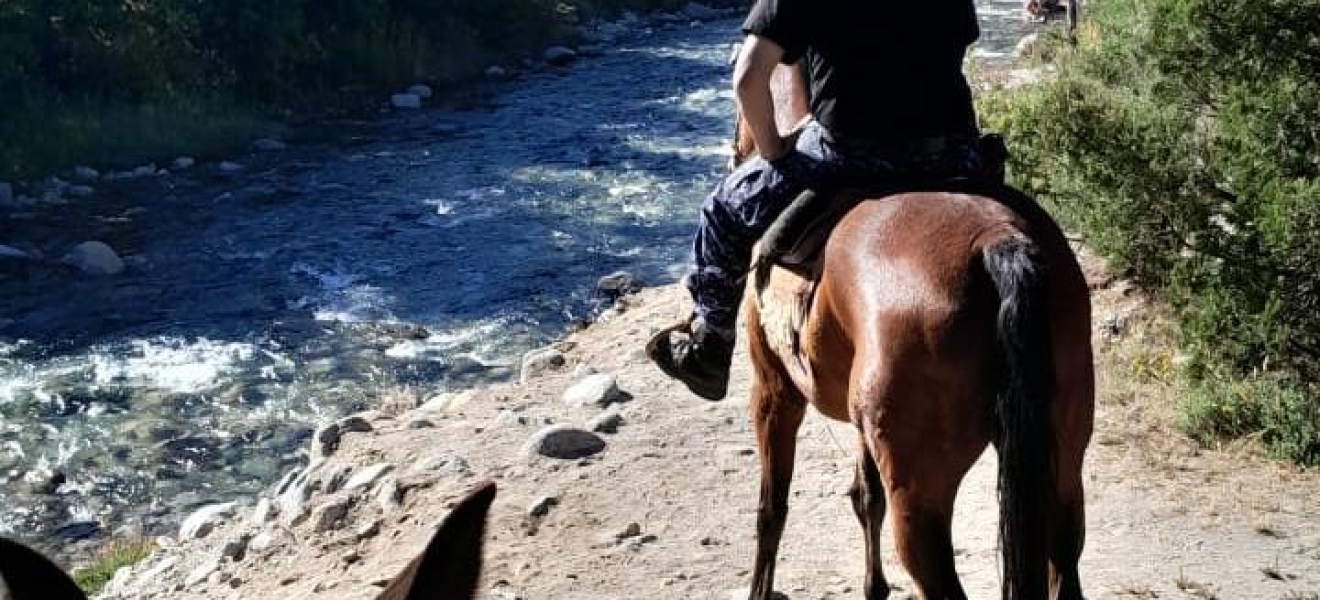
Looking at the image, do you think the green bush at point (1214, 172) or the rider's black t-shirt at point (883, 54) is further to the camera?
the green bush at point (1214, 172)

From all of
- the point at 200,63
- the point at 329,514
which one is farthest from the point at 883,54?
the point at 200,63

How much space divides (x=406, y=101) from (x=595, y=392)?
13.5 meters

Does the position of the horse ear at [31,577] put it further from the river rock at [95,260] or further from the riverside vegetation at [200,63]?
the riverside vegetation at [200,63]

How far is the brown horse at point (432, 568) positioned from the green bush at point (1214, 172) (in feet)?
15.9

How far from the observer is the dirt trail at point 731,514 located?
18.9ft

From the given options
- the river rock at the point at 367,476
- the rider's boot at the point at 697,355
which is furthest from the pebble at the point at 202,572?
the rider's boot at the point at 697,355

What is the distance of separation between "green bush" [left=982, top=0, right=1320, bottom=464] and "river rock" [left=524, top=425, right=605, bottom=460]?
9.03 ft

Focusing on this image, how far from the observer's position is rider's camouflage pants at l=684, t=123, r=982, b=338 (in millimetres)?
4414

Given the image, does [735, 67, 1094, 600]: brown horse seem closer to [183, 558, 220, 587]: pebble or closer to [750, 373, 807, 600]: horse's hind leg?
[750, 373, 807, 600]: horse's hind leg

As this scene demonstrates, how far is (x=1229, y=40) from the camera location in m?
6.44

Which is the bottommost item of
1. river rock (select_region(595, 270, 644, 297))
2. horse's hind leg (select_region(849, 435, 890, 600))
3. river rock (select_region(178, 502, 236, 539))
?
river rock (select_region(178, 502, 236, 539))

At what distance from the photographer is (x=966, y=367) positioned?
137 inches

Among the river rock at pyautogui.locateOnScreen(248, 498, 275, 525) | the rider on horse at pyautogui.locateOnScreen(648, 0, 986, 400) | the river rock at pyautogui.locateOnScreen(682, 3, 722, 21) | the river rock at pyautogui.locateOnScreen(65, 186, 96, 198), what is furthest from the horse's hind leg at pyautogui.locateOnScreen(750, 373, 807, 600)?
the river rock at pyautogui.locateOnScreen(682, 3, 722, 21)

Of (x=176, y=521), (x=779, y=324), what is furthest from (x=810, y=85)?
(x=176, y=521)
